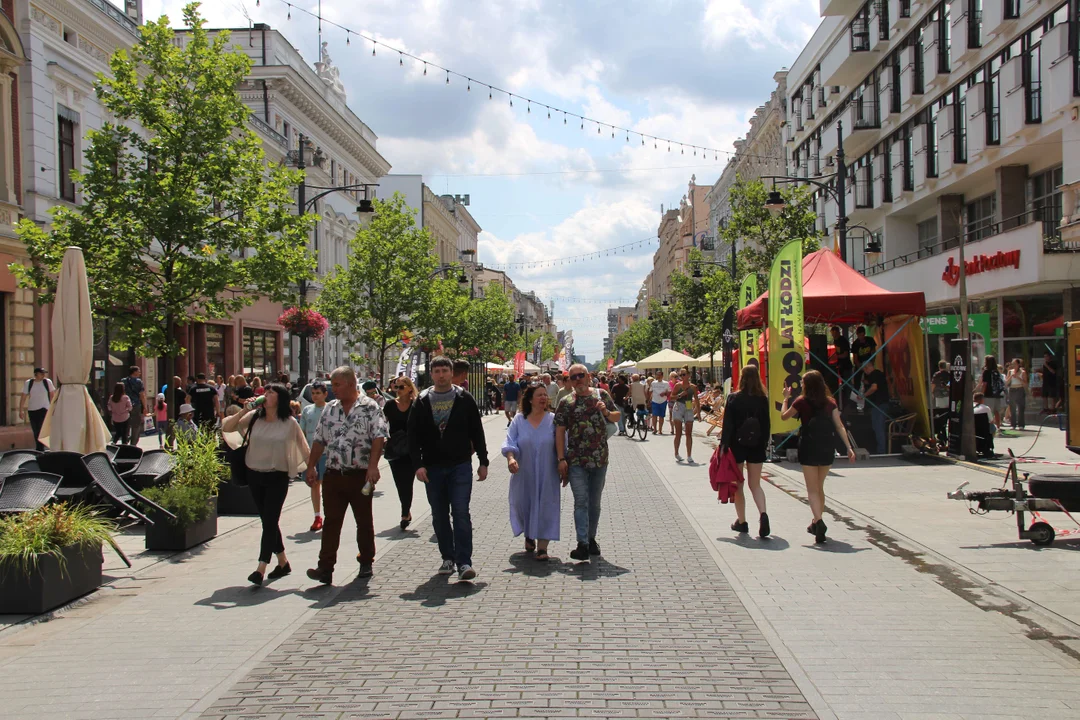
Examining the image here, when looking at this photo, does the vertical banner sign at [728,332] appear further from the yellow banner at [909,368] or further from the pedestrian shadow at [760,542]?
the pedestrian shadow at [760,542]

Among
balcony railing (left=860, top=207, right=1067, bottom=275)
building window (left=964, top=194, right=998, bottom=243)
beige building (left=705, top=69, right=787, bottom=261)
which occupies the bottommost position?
balcony railing (left=860, top=207, right=1067, bottom=275)

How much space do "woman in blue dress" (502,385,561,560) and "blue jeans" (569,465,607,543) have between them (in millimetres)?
168

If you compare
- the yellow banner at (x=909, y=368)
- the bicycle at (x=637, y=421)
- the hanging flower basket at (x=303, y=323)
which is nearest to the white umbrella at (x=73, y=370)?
the yellow banner at (x=909, y=368)

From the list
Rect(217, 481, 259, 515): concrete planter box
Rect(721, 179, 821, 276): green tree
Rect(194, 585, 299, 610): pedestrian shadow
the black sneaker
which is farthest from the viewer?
Rect(721, 179, 821, 276): green tree

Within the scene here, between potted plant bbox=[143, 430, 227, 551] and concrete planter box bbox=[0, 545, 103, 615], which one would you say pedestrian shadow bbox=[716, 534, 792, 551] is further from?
concrete planter box bbox=[0, 545, 103, 615]

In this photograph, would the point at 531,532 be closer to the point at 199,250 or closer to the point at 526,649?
the point at 526,649

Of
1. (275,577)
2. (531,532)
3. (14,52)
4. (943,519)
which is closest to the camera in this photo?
(275,577)

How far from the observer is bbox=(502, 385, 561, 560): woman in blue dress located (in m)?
8.23

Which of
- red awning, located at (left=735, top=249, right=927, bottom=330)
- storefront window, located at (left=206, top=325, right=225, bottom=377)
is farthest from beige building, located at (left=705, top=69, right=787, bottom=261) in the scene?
red awning, located at (left=735, top=249, right=927, bottom=330)

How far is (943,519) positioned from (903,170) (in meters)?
24.9

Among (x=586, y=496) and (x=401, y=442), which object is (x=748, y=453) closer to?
(x=586, y=496)

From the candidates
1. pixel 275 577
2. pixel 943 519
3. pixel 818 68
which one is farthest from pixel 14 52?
pixel 818 68

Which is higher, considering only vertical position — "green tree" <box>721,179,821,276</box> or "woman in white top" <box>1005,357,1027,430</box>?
"green tree" <box>721,179,821,276</box>

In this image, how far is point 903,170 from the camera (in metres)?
32.3
